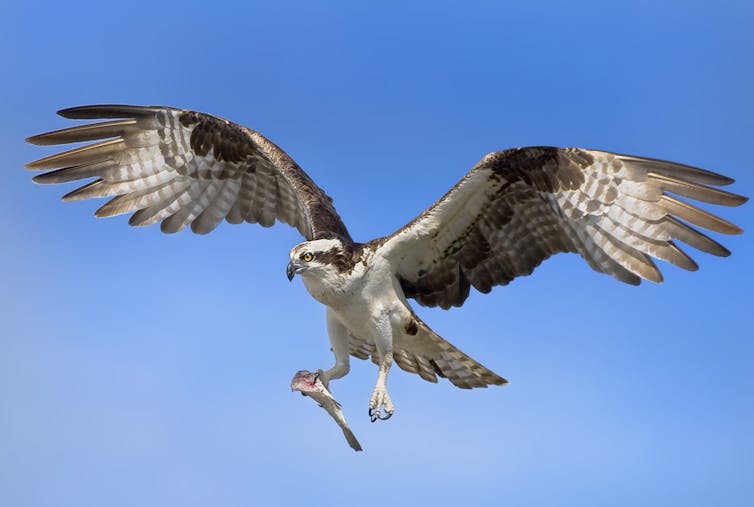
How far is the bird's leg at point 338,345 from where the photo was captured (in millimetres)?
11477

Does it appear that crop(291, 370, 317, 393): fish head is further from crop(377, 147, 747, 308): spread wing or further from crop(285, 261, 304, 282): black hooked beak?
crop(377, 147, 747, 308): spread wing

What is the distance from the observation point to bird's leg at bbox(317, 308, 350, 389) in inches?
452

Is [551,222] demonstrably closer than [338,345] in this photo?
Yes

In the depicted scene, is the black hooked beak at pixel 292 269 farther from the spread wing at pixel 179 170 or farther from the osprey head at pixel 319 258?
the spread wing at pixel 179 170

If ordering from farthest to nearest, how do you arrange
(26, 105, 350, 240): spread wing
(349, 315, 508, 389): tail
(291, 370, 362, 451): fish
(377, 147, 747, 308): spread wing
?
(26, 105, 350, 240): spread wing → (349, 315, 508, 389): tail → (291, 370, 362, 451): fish → (377, 147, 747, 308): spread wing

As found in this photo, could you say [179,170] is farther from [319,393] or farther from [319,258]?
[319,393]

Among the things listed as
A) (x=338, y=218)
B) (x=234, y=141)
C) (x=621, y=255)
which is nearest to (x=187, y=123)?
(x=234, y=141)

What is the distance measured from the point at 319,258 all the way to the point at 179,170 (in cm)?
342

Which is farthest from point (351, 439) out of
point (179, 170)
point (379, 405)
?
point (179, 170)

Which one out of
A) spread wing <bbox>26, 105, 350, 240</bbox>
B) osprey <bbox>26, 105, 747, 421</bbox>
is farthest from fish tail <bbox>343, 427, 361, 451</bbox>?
spread wing <bbox>26, 105, 350, 240</bbox>

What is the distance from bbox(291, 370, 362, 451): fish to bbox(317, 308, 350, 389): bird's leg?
39cm

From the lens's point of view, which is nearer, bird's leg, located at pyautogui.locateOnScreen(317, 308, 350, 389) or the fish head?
the fish head

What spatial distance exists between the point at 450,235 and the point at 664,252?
7.35 ft

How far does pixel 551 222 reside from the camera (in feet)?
37.2
